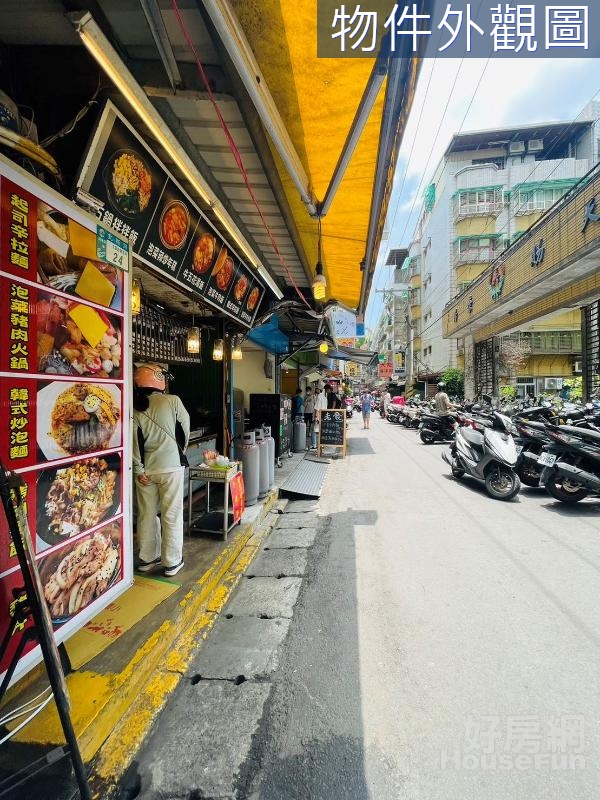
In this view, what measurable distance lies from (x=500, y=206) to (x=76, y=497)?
3577 cm

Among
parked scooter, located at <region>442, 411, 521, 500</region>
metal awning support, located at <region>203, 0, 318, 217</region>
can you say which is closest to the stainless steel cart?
metal awning support, located at <region>203, 0, 318, 217</region>

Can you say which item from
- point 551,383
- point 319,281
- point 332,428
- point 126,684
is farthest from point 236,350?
point 551,383

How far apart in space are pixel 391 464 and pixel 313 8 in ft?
29.7

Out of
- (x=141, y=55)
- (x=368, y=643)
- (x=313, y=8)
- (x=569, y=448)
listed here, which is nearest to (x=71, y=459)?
(x=368, y=643)

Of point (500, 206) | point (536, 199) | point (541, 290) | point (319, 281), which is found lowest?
point (319, 281)

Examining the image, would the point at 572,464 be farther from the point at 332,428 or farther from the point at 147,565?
the point at 332,428

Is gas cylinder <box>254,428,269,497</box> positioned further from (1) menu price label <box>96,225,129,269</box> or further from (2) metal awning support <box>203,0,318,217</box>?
(2) metal awning support <box>203,0,318,217</box>

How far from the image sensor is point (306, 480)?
7.89 m

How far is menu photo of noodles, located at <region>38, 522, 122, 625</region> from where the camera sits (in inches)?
82.2

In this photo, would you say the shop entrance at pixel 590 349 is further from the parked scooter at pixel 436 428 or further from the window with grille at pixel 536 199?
the window with grille at pixel 536 199

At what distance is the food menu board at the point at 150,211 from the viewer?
258 centimetres

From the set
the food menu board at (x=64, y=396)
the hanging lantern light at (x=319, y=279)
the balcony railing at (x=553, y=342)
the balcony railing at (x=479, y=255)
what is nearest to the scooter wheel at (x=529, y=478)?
the hanging lantern light at (x=319, y=279)

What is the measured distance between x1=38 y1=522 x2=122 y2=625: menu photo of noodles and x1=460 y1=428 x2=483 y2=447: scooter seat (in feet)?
20.0

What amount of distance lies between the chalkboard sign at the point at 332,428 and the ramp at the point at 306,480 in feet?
4.13
